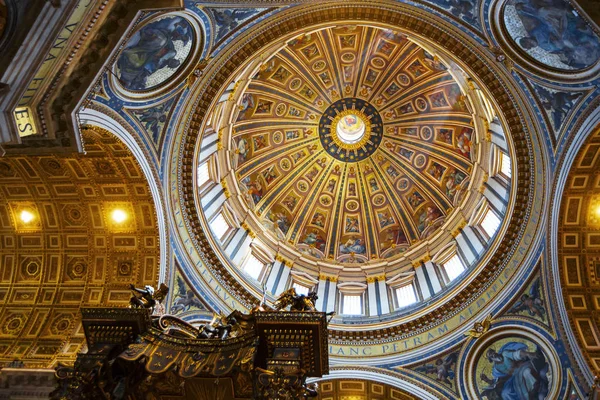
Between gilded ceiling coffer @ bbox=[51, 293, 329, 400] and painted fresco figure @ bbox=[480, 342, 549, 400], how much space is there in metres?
9.24

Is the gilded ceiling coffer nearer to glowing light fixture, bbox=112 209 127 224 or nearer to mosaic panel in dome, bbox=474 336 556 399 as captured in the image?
glowing light fixture, bbox=112 209 127 224


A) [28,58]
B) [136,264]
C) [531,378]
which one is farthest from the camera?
[136,264]

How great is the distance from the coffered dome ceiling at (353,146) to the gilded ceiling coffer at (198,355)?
609 inches

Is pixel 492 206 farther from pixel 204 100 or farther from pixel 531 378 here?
pixel 204 100

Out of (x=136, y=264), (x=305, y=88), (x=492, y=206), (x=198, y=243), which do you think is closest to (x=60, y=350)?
(x=136, y=264)

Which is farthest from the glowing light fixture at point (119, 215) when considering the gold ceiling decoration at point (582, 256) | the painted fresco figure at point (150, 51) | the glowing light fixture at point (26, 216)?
the gold ceiling decoration at point (582, 256)

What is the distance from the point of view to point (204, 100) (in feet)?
56.0

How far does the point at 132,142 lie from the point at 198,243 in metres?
5.53

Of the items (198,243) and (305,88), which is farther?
(305,88)

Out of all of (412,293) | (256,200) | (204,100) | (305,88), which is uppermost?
(305,88)

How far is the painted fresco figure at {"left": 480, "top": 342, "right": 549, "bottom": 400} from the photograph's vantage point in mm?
16047

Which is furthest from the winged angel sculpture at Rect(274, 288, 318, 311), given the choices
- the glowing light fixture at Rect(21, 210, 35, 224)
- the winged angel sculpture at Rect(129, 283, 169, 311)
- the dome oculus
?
the dome oculus

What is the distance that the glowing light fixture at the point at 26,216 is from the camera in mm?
16891

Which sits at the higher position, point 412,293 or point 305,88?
point 305,88
